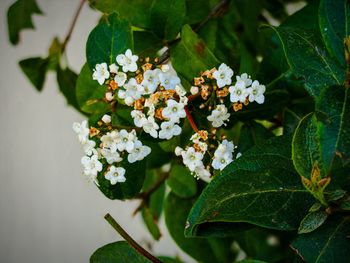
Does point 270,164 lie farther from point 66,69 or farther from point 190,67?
point 66,69

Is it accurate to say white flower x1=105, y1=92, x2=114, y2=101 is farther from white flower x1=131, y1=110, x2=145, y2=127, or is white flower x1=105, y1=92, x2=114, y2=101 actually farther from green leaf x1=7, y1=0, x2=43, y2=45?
green leaf x1=7, y1=0, x2=43, y2=45

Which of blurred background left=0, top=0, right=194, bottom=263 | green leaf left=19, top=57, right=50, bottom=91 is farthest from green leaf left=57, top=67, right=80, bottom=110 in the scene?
blurred background left=0, top=0, right=194, bottom=263

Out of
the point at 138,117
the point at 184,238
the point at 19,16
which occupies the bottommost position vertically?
the point at 184,238

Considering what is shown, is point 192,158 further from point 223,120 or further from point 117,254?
point 117,254

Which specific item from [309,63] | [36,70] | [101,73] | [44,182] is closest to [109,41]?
[101,73]

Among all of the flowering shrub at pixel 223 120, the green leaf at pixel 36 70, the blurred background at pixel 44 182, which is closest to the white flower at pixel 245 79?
the flowering shrub at pixel 223 120

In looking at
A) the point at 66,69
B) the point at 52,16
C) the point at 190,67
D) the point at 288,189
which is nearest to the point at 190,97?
the point at 190,67
